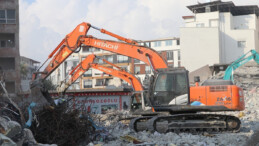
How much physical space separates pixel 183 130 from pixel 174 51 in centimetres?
5967

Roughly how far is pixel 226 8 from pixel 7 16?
33.9 metres

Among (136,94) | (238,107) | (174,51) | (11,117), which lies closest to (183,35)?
(174,51)

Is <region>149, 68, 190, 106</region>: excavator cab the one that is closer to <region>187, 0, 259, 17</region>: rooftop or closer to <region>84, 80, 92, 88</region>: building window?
<region>187, 0, 259, 17</region>: rooftop

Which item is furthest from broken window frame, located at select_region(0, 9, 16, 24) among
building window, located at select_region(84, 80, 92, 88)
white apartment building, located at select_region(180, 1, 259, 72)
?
building window, located at select_region(84, 80, 92, 88)

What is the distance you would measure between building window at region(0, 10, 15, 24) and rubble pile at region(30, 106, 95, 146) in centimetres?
3251

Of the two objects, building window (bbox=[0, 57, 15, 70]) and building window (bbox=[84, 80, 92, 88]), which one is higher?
building window (bbox=[0, 57, 15, 70])

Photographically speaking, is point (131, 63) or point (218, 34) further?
point (131, 63)

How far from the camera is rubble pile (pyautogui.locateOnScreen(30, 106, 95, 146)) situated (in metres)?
9.34

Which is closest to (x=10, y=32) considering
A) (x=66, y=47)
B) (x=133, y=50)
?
(x=66, y=47)

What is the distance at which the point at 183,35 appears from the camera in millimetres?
51750

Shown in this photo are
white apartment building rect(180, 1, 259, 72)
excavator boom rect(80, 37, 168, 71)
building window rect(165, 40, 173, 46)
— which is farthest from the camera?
building window rect(165, 40, 173, 46)

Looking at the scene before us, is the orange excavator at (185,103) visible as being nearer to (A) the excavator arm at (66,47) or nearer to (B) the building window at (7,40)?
(A) the excavator arm at (66,47)

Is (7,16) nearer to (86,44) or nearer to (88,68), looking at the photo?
(88,68)

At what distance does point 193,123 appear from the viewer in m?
12.7
